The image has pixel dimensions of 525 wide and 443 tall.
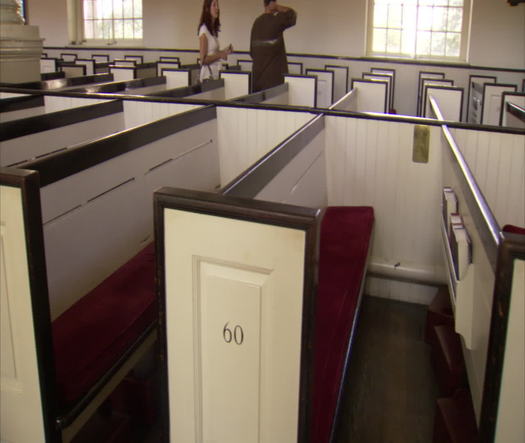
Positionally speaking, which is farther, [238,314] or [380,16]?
[380,16]

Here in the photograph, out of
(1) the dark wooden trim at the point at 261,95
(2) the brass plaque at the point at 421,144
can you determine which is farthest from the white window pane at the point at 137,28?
(2) the brass plaque at the point at 421,144

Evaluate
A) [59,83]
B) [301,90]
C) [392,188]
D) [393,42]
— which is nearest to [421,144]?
[392,188]

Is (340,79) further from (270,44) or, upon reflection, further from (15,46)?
(15,46)

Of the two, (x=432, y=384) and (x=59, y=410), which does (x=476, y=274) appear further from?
(x=59, y=410)

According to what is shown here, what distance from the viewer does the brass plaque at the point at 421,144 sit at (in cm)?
270

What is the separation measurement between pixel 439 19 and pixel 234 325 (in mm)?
7485

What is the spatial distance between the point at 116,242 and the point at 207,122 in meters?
1.04

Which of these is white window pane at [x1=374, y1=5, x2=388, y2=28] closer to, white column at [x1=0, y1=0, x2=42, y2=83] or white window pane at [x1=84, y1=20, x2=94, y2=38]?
white window pane at [x1=84, y1=20, x2=94, y2=38]

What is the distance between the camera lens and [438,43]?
7.84 meters

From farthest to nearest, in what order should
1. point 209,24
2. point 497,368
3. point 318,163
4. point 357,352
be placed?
point 209,24, point 318,163, point 357,352, point 497,368

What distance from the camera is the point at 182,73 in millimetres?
5617

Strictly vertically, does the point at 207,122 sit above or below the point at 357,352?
above

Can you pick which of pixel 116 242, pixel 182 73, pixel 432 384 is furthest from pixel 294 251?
pixel 182 73

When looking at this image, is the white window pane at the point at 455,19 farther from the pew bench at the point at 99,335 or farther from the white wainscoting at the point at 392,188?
the pew bench at the point at 99,335
